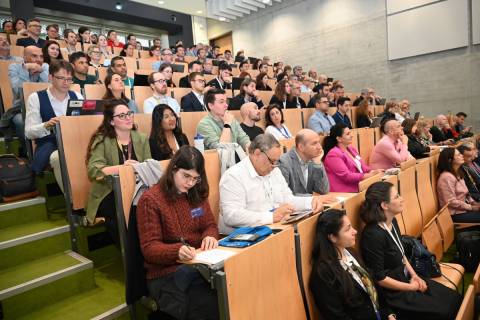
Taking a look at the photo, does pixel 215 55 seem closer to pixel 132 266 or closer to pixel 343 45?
pixel 343 45

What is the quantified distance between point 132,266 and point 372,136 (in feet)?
10.7

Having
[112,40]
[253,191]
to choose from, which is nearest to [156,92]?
[253,191]

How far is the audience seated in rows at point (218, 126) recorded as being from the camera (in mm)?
2803

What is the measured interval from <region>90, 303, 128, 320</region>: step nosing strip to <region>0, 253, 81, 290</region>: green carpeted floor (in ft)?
1.41

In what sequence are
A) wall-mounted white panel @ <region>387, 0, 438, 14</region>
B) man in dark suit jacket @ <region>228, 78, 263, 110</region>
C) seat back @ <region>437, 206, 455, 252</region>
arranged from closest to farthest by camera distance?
seat back @ <region>437, 206, 455, 252</region> < man in dark suit jacket @ <region>228, 78, 263, 110</region> < wall-mounted white panel @ <region>387, 0, 438, 14</region>

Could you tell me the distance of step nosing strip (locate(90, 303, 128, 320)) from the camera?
163 cm

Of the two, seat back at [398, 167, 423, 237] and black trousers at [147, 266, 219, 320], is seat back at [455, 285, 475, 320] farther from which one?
seat back at [398, 167, 423, 237]

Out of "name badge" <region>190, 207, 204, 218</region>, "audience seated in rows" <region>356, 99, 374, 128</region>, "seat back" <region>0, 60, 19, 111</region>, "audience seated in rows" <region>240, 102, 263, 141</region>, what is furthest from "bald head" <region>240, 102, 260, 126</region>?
"audience seated in rows" <region>356, 99, 374, 128</region>

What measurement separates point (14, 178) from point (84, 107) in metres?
0.67

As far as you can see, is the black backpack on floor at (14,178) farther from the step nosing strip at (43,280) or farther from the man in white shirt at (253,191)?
the man in white shirt at (253,191)

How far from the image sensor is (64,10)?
8.65 metres

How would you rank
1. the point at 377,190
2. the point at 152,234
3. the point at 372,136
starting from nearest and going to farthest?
the point at 152,234
the point at 377,190
the point at 372,136

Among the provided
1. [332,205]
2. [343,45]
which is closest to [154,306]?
[332,205]

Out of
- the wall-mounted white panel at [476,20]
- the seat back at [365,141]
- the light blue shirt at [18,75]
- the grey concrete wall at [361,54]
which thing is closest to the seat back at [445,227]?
the seat back at [365,141]
